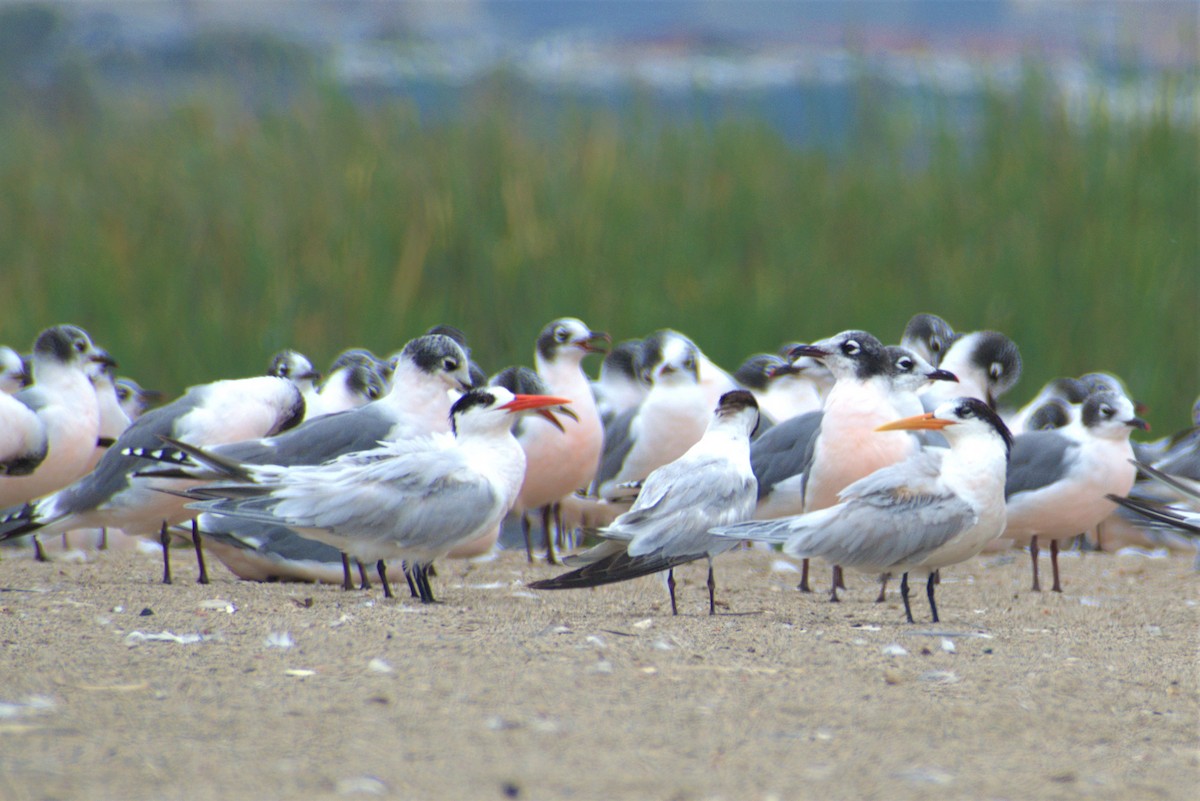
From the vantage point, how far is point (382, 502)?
518 cm

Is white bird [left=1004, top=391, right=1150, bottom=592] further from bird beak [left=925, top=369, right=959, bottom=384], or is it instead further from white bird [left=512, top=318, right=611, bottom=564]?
white bird [left=512, top=318, right=611, bottom=564]

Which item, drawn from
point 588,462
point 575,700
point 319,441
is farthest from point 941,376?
point 575,700

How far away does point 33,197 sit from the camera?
423 inches

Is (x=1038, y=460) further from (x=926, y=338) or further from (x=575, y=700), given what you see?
(x=575, y=700)

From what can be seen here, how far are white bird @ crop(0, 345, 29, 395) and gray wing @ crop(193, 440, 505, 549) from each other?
3.20 m

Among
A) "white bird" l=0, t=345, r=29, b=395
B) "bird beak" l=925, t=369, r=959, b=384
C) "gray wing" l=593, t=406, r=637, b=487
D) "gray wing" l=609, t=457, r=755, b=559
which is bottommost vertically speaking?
"gray wing" l=593, t=406, r=637, b=487

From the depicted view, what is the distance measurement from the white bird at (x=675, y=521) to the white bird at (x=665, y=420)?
2368 mm

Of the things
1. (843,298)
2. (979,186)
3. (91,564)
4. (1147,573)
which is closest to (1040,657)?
(1147,573)

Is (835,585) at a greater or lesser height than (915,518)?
lesser

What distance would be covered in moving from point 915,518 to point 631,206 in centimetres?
578

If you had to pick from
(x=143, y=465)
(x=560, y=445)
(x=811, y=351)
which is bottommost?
(x=560, y=445)

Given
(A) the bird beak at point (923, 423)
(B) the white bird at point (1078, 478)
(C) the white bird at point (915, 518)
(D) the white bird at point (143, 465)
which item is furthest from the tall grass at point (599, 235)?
(C) the white bird at point (915, 518)

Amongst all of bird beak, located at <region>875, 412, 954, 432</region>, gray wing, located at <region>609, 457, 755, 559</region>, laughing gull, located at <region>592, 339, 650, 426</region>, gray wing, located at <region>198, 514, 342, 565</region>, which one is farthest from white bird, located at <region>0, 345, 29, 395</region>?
bird beak, located at <region>875, 412, 954, 432</region>

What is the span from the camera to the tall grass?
32.1 ft
